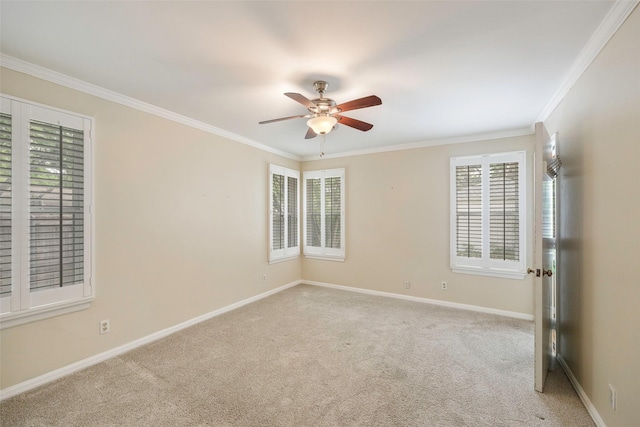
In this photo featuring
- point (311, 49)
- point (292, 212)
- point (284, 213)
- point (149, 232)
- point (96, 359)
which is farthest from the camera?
point (292, 212)

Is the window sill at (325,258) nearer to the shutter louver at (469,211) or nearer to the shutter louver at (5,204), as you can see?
the shutter louver at (469,211)

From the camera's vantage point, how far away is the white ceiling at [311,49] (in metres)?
1.65

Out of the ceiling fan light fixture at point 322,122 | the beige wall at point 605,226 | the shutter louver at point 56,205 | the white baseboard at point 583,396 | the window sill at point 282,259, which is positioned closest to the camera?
the beige wall at point 605,226

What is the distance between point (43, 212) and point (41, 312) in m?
0.81

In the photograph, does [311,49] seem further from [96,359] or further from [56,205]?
[96,359]

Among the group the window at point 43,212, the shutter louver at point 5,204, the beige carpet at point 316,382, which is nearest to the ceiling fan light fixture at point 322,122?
the window at point 43,212

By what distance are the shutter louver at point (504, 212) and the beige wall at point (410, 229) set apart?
192mm

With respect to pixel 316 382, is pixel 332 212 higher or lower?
higher

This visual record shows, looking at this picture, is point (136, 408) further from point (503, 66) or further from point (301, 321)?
Result: point (503, 66)

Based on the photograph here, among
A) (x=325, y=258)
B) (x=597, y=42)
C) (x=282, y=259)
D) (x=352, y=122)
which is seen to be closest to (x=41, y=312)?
(x=352, y=122)

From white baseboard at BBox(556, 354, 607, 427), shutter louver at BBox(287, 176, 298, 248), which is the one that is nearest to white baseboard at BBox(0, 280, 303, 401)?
shutter louver at BBox(287, 176, 298, 248)

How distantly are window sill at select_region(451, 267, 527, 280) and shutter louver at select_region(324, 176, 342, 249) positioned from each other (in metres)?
2.03

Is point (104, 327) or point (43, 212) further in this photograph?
point (104, 327)

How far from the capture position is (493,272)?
400 centimetres
